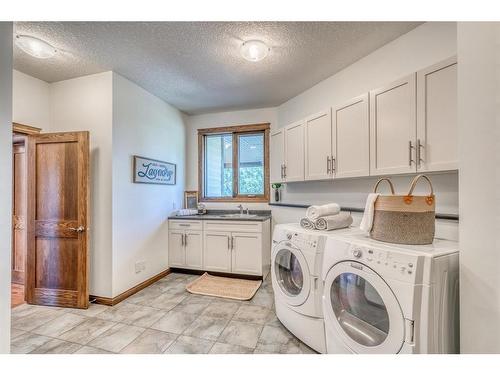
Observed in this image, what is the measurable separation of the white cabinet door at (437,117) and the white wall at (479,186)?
0.41m

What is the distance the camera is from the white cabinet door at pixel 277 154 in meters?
3.16

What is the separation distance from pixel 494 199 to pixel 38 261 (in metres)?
3.91

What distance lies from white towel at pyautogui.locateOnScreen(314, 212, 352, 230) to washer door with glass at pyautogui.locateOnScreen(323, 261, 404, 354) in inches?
15.8

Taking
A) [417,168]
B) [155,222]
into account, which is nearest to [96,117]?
[155,222]

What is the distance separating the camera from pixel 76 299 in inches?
95.6

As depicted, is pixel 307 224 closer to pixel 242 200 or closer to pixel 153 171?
pixel 242 200

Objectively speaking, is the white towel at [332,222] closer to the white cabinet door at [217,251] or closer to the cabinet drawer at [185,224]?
the white cabinet door at [217,251]

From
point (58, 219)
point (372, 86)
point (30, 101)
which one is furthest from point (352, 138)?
point (30, 101)

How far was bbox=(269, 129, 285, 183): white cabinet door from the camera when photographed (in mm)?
3158

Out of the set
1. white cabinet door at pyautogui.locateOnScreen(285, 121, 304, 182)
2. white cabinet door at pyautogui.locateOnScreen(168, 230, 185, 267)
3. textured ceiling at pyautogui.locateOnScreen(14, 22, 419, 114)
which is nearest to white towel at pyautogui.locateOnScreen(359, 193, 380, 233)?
white cabinet door at pyautogui.locateOnScreen(285, 121, 304, 182)

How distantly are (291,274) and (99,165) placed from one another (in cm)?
239

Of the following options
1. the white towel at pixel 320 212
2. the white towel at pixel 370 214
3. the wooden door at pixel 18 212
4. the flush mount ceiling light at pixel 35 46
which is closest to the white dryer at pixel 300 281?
the white towel at pixel 320 212

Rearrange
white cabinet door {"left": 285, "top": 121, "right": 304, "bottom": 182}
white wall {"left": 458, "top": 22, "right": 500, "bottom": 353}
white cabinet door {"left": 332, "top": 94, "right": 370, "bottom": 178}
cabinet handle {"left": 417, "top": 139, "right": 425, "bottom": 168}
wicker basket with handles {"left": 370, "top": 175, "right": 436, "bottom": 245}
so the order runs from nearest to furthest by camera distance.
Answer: white wall {"left": 458, "top": 22, "right": 500, "bottom": 353}, wicker basket with handles {"left": 370, "top": 175, "right": 436, "bottom": 245}, cabinet handle {"left": 417, "top": 139, "right": 425, "bottom": 168}, white cabinet door {"left": 332, "top": 94, "right": 370, "bottom": 178}, white cabinet door {"left": 285, "top": 121, "right": 304, "bottom": 182}

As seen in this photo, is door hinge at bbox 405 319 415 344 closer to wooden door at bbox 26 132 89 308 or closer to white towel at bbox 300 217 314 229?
white towel at bbox 300 217 314 229
